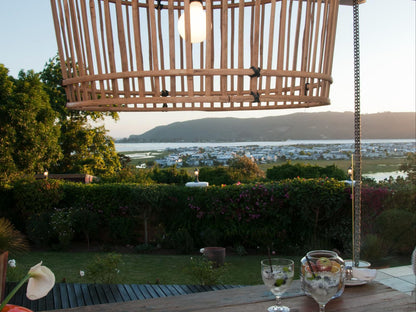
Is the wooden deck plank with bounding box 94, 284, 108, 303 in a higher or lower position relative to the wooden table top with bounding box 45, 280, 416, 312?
lower

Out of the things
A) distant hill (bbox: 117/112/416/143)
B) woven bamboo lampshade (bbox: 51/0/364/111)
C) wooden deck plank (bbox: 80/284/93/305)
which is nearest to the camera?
woven bamboo lampshade (bbox: 51/0/364/111)

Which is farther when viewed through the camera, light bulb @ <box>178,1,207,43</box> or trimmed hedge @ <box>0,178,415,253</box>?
trimmed hedge @ <box>0,178,415,253</box>

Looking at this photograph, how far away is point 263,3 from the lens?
3.81 ft

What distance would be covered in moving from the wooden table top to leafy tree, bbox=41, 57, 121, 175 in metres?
10.5

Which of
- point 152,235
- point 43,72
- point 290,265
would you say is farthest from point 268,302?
point 43,72

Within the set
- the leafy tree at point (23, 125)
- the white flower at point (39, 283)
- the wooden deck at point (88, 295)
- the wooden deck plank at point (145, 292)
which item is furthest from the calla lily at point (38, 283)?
the leafy tree at point (23, 125)

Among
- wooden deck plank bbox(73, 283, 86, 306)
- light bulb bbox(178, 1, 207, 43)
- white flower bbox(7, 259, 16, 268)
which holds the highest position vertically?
light bulb bbox(178, 1, 207, 43)

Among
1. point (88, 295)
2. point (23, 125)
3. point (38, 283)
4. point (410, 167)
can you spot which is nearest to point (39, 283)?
point (38, 283)

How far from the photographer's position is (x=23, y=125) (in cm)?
742

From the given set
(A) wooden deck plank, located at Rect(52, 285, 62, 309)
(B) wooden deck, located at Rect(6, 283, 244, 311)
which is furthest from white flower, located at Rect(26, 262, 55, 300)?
(A) wooden deck plank, located at Rect(52, 285, 62, 309)

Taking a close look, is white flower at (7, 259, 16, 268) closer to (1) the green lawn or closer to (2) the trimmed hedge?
(1) the green lawn

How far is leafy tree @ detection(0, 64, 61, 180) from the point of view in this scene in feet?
23.6

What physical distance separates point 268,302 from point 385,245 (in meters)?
3.94

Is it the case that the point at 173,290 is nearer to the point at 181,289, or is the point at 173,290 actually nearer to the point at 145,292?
the point at 181,289
